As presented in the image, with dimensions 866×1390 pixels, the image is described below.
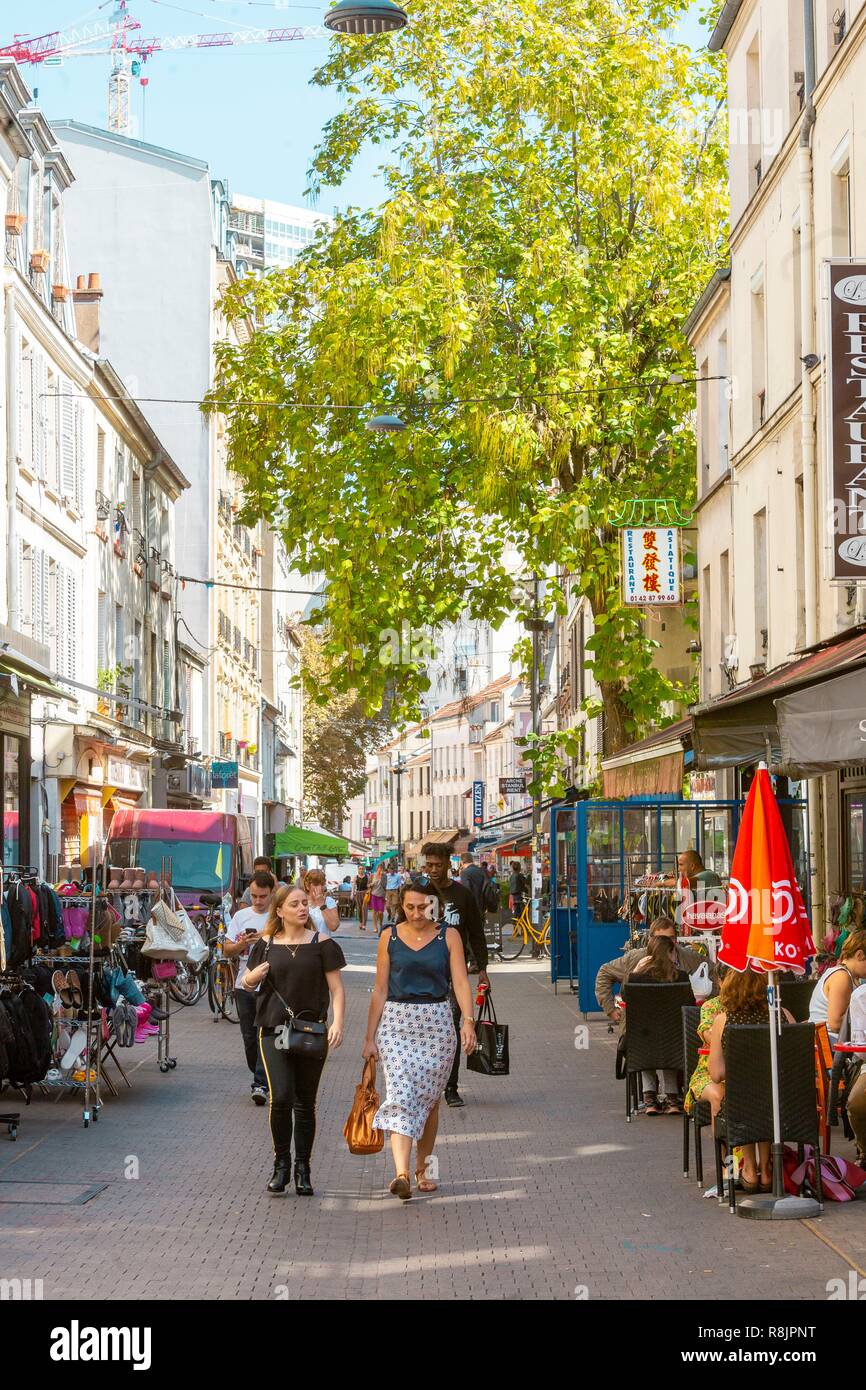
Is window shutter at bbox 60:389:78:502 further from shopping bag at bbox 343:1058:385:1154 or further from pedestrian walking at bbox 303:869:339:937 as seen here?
shopping bag at bbox 343:1058:385:1154

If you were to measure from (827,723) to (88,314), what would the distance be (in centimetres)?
3088

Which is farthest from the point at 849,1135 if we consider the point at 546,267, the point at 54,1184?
the point at 546,267

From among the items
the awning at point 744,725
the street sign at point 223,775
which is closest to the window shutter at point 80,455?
the street sign at point 223,775

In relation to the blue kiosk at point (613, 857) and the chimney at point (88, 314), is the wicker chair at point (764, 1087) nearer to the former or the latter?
the blue kiosk at point (613, 857)

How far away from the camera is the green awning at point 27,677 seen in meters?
14.1

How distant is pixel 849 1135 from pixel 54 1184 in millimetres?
5033

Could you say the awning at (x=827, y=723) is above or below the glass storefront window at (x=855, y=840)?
above

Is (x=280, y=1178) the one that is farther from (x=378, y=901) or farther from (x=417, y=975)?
(x=378, y=901)

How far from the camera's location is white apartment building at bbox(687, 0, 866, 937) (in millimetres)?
16422

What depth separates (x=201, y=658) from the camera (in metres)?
49.2

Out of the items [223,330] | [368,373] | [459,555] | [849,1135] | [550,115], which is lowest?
[849,1135]

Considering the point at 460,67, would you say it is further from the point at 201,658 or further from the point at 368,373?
the point at 201,658

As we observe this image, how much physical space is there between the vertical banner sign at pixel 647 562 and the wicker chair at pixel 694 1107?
14.6 m

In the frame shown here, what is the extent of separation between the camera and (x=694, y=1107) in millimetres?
10297
